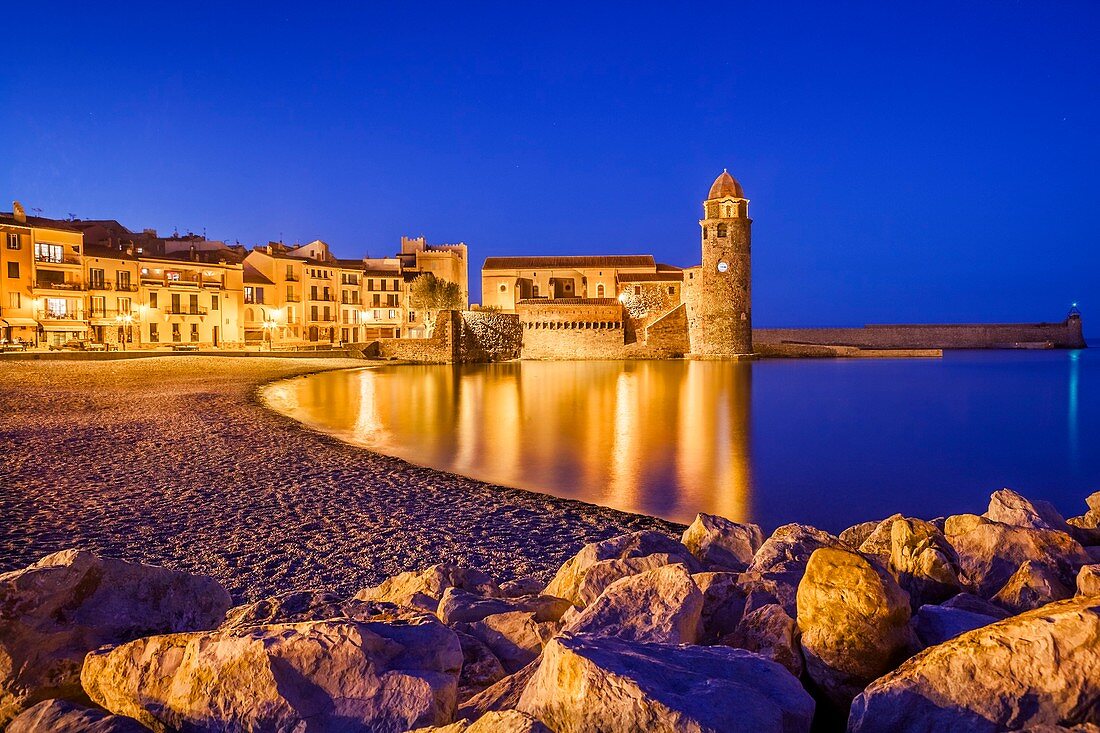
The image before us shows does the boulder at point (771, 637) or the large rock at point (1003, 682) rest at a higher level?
the large rock at point (1003, 682)

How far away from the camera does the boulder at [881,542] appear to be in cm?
325

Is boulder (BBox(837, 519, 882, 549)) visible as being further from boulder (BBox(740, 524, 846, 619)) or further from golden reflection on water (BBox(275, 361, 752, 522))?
golden reflection on water (BBox(275, 361, 752, 522))

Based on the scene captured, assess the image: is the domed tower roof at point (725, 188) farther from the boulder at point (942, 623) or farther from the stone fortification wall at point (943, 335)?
the boulder at point (942, 623)

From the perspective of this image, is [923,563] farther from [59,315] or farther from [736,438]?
[59,315]

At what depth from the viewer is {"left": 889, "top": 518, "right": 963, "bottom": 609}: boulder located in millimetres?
2852

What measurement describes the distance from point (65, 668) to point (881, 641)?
2643mm

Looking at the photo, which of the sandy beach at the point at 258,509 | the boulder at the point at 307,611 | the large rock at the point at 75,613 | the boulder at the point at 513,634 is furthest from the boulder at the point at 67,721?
the sandy beach at the point at 258,509

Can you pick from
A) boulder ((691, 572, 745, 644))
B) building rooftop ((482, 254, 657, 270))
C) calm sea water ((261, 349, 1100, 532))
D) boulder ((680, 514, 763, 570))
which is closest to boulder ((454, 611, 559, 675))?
boulder ((691, 572, 745, 644))

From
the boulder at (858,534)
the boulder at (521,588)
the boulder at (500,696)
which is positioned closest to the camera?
the boulder at (500,696)

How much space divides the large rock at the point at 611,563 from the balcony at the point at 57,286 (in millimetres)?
43934

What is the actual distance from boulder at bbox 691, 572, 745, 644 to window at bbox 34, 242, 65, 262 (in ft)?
149

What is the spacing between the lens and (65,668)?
2205mm

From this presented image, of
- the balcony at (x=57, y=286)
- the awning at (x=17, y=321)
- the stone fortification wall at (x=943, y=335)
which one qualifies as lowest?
the stone fortification wall at (x=943, y=335)

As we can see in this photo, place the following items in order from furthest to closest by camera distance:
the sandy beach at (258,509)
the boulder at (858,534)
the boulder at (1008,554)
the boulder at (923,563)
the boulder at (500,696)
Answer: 1. the sandy beach at (258,509)
2. the boulder at (858,534)
3. the boulder at (1008,554)
4. the boulder at (923,563)
5. the boulder at (500,696)
